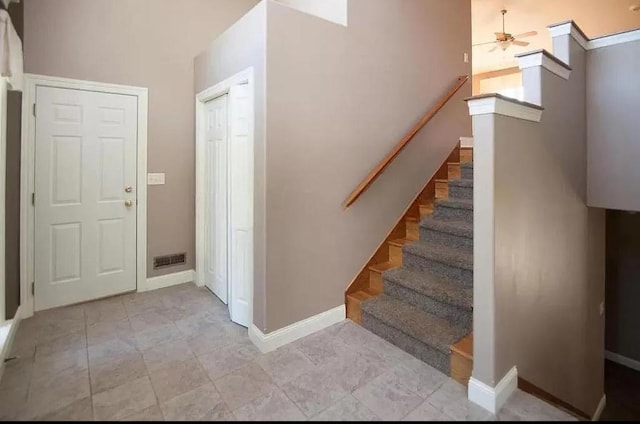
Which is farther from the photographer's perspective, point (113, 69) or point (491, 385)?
point (113, 69)

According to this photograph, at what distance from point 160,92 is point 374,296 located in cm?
283

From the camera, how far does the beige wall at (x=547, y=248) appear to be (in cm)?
181

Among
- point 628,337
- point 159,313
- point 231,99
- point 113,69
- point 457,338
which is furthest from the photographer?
point 628,337

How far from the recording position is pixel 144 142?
325 centimetres

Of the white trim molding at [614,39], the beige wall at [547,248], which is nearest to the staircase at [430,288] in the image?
the beige wall at [547,248]

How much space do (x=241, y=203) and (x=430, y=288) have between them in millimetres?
1577

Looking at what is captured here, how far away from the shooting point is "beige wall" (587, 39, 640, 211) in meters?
2.65

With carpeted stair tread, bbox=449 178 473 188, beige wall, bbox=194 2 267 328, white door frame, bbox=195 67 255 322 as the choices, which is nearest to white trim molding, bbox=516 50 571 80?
carpeted stair tread, bbox=449 178 473 188

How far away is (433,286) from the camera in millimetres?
2561

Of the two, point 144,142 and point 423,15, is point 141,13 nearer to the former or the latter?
point 144,142

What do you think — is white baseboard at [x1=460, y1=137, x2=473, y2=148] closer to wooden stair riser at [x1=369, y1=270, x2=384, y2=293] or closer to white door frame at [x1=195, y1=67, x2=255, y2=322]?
wooden stair riser at [x1=369, y1=270, x2=384, y2=293]

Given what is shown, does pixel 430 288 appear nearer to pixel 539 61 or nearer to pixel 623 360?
pixel 539 61

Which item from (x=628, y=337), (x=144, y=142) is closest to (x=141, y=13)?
(x=144, y=142)

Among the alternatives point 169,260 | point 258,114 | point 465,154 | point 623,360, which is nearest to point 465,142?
point 465,154
